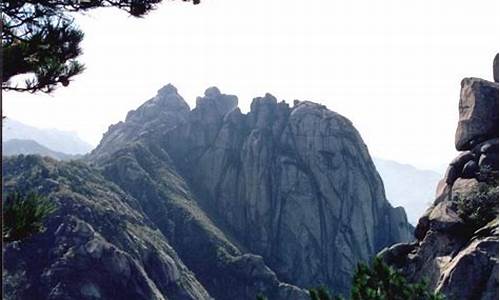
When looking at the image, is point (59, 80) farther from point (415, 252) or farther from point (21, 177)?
point (21, 177)

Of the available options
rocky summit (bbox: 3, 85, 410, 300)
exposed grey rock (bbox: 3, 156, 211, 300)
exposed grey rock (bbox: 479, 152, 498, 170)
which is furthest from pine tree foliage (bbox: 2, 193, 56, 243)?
rocky summit (bbox: 3, 85, 410, 300)

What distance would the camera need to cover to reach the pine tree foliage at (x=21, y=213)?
14328 millimetres

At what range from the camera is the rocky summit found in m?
109

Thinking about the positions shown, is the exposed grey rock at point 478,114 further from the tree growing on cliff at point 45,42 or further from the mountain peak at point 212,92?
the mountain peak at point 212,92

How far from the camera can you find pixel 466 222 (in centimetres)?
3008

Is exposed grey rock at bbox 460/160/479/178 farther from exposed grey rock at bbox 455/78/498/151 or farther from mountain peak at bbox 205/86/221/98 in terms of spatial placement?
mountain peak at bbox 205/86/221/98

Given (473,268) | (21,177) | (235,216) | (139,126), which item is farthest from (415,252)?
(139,126)

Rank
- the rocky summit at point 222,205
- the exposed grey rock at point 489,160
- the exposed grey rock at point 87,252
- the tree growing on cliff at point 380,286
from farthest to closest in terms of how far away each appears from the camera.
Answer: the rocky summit at point 222,205 < the exposed grey rock at point 87,252 < the exposed grey rock at point 489,160 < the tree growing on cliff at point 380,286

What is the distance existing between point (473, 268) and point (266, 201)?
123 meters

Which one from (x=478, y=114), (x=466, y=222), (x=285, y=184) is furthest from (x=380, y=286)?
(x=285, y=184)

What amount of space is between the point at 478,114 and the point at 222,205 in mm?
124382

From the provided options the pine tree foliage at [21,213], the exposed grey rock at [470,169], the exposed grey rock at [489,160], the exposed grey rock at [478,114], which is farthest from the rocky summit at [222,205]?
the pine tree foliage at [21,213]

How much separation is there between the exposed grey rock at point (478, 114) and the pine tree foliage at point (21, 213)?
29.6 metres

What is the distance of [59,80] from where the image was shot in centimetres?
1723
